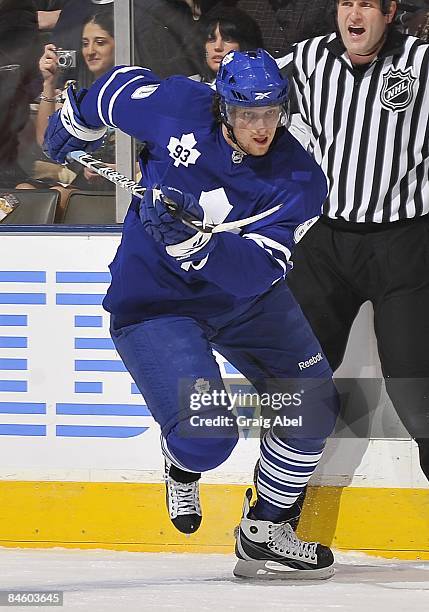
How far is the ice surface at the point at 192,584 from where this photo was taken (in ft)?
9.40

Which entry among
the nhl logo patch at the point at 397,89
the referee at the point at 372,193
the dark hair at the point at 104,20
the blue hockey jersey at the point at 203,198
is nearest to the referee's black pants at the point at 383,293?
the referee at the point at 372,193

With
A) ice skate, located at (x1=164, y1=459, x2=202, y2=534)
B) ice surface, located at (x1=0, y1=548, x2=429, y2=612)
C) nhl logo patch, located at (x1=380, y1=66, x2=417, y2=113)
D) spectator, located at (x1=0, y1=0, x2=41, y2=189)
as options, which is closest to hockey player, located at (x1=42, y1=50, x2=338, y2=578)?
ice skate, located at (x1=164, y1=459, x2=202, y2=534)

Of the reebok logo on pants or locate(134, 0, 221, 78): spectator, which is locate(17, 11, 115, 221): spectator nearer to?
locate(134, 0, 221, 78): spectator

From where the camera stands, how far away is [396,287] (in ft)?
10.4

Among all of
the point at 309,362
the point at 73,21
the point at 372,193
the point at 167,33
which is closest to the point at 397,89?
the point at 372,193

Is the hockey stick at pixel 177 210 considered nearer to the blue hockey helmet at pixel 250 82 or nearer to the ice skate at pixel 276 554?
the blue hockey helmet at pixel 250 82

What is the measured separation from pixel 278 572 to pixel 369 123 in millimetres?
1249

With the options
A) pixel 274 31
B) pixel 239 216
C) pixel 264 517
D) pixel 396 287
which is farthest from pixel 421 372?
pixel 274 31

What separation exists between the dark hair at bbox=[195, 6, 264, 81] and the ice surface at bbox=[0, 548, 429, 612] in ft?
4.54

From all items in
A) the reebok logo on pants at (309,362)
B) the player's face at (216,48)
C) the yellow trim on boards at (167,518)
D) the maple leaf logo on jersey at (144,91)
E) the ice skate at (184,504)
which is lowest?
the yellow trim on boards at (167,518)

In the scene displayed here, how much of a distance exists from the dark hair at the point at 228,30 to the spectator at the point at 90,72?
0.26 m

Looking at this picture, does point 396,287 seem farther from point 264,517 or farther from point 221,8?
point 221,8

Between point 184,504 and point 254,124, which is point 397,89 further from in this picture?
point 184,504

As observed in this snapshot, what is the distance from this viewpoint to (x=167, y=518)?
3.29m
